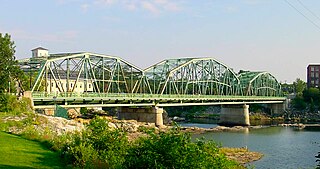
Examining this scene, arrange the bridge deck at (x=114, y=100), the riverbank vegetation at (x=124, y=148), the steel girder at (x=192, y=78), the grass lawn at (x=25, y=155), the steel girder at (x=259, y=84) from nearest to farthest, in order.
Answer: the riverbank vegetation at (x=124, y=148), the grass lawn at (x=25, y=155), the bridge deck at (x=114, y=100), the steel girder at (x=192, y=78), the steel girder at (x=259, y=84)

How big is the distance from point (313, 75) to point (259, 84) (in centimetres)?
2333

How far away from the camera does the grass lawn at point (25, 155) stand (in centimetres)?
1689

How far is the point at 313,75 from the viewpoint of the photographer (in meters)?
144

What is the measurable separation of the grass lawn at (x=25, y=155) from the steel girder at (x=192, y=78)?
209 feet

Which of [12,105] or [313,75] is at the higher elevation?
[313,75]

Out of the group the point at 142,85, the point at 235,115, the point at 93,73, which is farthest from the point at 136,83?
the point at 235,115

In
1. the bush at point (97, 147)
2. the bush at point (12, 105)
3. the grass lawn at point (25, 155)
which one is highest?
the bush at point (12, 105)

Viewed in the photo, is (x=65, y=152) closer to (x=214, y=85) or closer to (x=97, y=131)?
(x=97, y=131)

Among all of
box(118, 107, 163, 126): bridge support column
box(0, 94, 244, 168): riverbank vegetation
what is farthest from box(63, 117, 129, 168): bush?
box(118, 107, 163, 126): bridge support column

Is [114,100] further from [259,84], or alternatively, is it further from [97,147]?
[259,84]

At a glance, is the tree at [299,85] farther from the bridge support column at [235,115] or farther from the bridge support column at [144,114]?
the bridge support column at [144,114]

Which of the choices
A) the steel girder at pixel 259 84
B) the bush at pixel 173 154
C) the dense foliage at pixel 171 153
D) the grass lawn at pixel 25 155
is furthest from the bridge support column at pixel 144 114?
the bush at pixel 173 154

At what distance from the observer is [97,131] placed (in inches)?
730

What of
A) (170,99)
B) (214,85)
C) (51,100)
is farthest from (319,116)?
(51,100)
